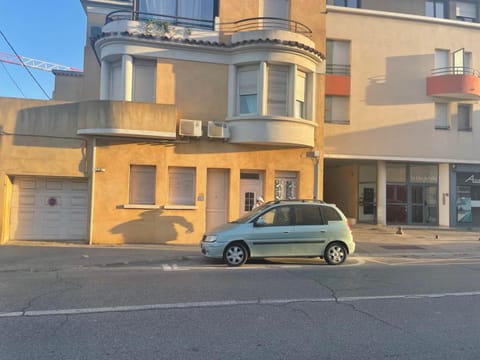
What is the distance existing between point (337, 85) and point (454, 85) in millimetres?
5859

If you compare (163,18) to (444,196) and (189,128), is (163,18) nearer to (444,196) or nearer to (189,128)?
(189,128)

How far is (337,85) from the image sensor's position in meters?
19.4

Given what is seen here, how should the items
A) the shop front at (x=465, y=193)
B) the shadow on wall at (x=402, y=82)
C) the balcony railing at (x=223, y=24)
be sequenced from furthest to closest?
the shop front at (x=465, y=193), the shadow on wall at (x=402, y=82), the balcony railing at (x=223, y=24)

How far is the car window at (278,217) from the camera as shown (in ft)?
34.5

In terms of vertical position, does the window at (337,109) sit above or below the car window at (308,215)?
above

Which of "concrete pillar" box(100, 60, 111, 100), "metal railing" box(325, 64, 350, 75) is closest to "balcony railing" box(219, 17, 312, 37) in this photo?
"concrete pillar" box(100, 60, 111, 100)

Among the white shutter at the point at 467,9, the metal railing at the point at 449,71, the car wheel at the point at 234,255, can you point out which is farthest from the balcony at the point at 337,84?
the car wheel at the point at 234,255

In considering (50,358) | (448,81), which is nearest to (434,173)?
(448,81)

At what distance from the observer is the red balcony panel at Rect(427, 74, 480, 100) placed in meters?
19.8

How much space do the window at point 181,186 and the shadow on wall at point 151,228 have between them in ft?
2.20

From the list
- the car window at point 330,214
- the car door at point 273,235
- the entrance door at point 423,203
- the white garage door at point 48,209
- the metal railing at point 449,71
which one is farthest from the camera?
the entrance door at point 423,203

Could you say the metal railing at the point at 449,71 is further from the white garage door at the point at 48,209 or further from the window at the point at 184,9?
the white garage door at the point at 48,209

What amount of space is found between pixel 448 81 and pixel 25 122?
61.5 feet

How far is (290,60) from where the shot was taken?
1440 centimetres
